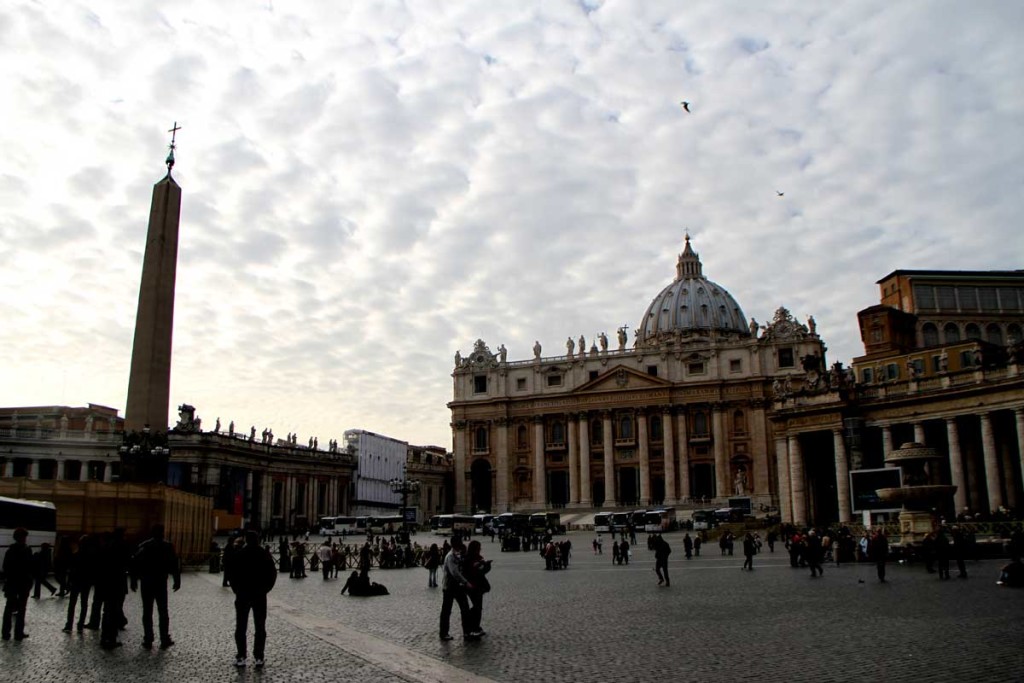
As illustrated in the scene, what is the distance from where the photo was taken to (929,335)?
59938 mm

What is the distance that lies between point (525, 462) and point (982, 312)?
42.5 metres

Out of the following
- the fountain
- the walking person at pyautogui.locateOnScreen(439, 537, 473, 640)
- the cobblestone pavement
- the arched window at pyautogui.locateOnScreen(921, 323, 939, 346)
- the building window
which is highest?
the arched window at pyautogui.locateOnScreen(921, 323, 939, 346)

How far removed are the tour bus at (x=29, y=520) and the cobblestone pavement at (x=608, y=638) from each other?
16.7 ft

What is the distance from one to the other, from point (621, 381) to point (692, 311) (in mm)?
35414

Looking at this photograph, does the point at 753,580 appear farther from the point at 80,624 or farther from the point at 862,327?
the point at 862,327

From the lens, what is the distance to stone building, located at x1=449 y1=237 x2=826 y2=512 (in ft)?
260

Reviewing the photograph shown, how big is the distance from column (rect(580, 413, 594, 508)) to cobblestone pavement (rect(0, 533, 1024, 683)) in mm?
64263

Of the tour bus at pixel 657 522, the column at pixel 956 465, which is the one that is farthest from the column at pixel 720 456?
the column at pixel 956 465

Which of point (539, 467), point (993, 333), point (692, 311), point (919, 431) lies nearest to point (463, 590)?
point (919, 431)

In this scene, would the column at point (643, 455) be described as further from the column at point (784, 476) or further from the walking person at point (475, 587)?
the walking person at point (475, 587)

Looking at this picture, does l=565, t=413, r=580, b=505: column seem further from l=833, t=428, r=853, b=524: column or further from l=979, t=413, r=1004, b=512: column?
l=979, t=413, r=1004, b=512: column

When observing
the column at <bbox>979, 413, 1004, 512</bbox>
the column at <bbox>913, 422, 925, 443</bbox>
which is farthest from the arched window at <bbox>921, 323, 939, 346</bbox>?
the column at <bbox>979, 413, 1004, 512</bbox>

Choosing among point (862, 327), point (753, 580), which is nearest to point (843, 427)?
point (862, 327)

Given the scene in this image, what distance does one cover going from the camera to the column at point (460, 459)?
87875 mm
